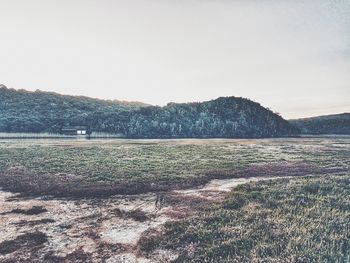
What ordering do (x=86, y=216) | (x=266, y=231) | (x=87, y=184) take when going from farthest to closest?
(x=87, y=184)
(x=86, y=216)
(x=266, y=231)

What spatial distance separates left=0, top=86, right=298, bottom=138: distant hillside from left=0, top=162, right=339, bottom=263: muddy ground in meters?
68.7

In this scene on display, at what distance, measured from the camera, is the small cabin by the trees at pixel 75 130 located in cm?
8819

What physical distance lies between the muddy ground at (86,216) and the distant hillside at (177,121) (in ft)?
226

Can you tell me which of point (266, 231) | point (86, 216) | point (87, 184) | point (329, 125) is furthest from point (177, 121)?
point (329, 125)

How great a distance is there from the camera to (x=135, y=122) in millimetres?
95125

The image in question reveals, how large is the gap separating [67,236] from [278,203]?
10415 millimetres

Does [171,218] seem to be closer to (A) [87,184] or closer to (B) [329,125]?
(A) [87,184]

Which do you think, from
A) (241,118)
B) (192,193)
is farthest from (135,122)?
(192,193)

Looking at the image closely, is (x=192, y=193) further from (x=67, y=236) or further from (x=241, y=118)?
(x=241, y=118)

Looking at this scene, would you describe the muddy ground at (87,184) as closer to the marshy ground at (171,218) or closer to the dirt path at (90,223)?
the marshy ground at (171,218)

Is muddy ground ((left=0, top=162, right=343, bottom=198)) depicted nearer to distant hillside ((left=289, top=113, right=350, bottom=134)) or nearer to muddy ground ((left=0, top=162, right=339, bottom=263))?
muddy ground ((left=0, top=162, right=339, bottom=263))

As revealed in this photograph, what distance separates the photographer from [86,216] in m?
13.9

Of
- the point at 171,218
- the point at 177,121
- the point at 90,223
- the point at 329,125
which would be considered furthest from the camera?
the point at 329,125

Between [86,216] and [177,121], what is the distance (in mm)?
83784
